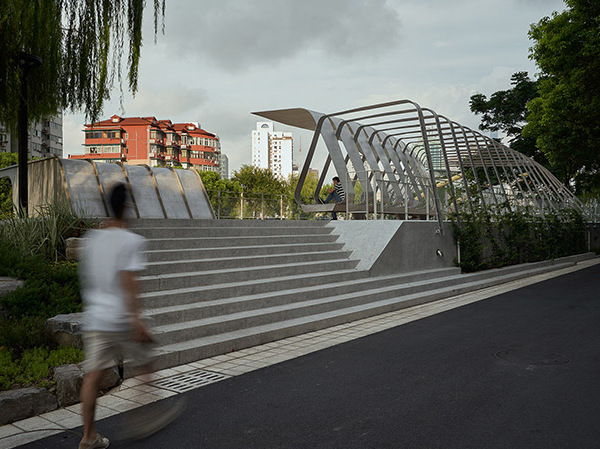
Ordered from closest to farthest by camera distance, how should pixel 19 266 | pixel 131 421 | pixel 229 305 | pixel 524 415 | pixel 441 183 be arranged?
1. pixel 131 421
2. pixel 524 415
3. pixel 19 266
4. pixel 229 305
5. pixel 441 183

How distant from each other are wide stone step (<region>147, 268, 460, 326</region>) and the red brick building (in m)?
104

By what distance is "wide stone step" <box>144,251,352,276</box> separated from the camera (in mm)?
8188

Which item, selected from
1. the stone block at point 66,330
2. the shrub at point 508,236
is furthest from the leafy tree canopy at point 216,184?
the stone block at point 66,330

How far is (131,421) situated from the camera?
3971 mm

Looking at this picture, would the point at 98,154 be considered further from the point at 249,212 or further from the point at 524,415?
the point at 524,415

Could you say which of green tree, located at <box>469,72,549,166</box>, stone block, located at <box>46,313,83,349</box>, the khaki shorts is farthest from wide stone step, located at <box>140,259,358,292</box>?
green tree, located at <box>469,72,549,166</box>

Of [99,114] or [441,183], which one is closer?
[99,114]

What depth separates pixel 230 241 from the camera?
34.4 feet

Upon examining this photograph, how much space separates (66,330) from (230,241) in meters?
5.13

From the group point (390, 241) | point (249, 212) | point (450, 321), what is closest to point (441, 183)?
point (390, 241)

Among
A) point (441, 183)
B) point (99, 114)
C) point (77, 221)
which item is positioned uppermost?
point (99, 114)

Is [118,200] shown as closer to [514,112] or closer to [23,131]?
[23,131]

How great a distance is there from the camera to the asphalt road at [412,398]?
3.86 metres

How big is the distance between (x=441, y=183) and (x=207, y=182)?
43191 mm
